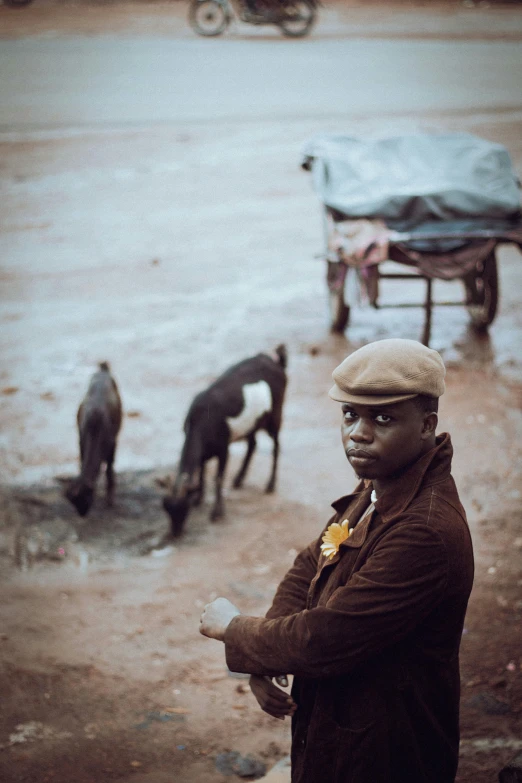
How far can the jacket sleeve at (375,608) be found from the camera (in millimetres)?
2107

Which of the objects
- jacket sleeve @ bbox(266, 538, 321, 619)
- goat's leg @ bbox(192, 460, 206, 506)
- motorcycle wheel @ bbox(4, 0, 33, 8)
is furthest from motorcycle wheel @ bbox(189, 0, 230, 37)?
jacket sleeve @ bbox(266, 538, 321, 619)

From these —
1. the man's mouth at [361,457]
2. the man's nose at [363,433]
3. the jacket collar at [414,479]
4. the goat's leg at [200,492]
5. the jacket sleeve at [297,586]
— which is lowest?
the goat's leg at [200,492]

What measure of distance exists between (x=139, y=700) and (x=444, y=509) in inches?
115

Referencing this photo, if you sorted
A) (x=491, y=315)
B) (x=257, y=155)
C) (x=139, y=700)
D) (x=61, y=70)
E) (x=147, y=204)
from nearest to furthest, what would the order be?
1. (x=139, y=700)
2. (x=491, y=315)
3. (x=147, y=204)
4. (x=257, y=155)
5. (x=61, y=70)

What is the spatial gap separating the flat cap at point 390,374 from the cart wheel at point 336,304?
6987mm

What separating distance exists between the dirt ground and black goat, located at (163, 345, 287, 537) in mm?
274

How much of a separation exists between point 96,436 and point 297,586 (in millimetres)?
3897

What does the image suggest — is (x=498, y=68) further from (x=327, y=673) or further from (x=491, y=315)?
(x=327, y=673)

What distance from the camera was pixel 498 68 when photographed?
21.2 metres

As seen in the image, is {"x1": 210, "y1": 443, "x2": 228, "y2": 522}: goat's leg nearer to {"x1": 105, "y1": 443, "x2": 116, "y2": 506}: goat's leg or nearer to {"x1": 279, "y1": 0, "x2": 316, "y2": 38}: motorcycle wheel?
{"x1": 105, "y1": 443, "x2": 116, "y2": 506}: goat's leg

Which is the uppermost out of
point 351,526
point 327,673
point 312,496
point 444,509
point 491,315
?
point 444,509

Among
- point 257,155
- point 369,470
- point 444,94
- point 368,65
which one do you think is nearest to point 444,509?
point 369,470

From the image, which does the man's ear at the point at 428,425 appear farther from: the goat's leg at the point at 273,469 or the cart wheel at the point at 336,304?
the cart wheel at the point at 336,304

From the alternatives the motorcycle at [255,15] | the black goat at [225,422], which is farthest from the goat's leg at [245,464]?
the motorcycle at [255,15]
